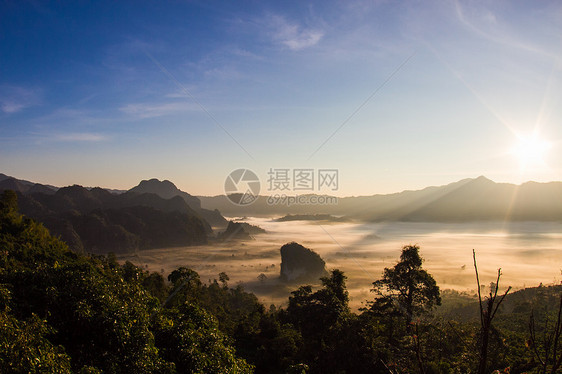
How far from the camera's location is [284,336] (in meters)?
25.6

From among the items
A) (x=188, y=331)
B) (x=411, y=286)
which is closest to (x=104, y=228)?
(x=411, y=286)

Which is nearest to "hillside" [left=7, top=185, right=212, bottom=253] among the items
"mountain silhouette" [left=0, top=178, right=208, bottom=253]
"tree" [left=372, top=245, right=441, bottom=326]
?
"mountain silhouette" [left=0, top=178, right=208, bottom=253]

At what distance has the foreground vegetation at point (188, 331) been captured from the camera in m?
7.77

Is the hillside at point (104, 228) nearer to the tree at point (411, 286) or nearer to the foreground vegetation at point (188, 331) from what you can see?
the foreground vegetation at point (188, 331)

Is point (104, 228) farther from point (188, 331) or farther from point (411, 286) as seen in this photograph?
point (188, 331)

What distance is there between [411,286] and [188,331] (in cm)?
1864

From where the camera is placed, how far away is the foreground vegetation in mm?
7773

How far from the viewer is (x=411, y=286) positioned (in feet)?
82.2

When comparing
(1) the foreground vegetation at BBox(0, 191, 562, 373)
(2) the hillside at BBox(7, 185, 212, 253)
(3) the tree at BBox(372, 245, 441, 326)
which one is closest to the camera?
(1) the foreground vegetation at BBox(0, 191, 562, 373)

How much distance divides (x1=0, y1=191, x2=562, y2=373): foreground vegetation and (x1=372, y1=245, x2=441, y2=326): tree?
0.25 ft

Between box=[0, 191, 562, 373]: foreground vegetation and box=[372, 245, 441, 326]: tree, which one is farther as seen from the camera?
box=[372, 245, 441, 326]: tree

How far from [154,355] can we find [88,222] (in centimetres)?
18492

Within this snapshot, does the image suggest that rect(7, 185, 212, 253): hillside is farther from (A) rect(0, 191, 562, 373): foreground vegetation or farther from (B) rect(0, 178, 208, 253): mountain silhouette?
(A) rect(0, 191, 562, 373): foreground vegetation

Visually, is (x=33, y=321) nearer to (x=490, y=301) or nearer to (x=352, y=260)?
(x=490, y=301)
